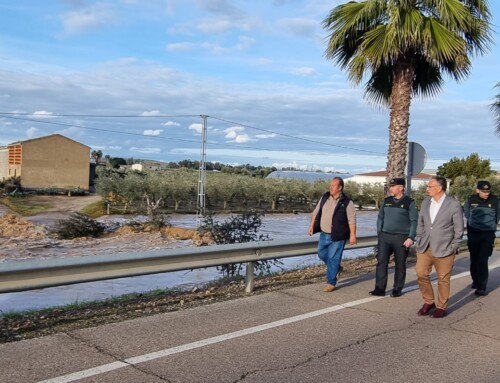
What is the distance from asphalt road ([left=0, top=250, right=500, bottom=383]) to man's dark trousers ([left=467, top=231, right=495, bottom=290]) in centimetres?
133

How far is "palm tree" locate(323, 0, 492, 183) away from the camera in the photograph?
11898mm

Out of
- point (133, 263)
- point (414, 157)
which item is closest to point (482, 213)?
point (414, 157)

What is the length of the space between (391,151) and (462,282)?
13.2 ft

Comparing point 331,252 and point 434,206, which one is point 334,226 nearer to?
point 331,252

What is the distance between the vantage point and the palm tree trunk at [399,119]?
1288 centimetres

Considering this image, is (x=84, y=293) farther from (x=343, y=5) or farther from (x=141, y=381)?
(x=343, y=5)

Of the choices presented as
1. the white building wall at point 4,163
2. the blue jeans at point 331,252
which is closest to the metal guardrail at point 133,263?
the blue jeans at point 331,252

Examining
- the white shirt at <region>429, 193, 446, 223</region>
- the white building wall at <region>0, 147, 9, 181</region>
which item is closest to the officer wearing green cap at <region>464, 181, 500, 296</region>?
the white shirt at <region>429, 193, 446, 223</region>

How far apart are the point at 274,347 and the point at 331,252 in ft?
10.2

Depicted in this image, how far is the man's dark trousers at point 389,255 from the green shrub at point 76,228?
64.2 feet

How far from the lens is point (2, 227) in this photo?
27.3m

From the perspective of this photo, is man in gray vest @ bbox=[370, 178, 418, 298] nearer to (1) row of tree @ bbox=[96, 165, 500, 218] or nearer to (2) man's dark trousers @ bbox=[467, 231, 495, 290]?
(2) man's dark trousers @ bbox=[467, 231, 495, 290]

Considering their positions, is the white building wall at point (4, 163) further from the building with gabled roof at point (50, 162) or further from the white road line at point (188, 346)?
the white road line at point (188, 346)

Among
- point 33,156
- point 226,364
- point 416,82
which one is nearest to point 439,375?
point 226,364
